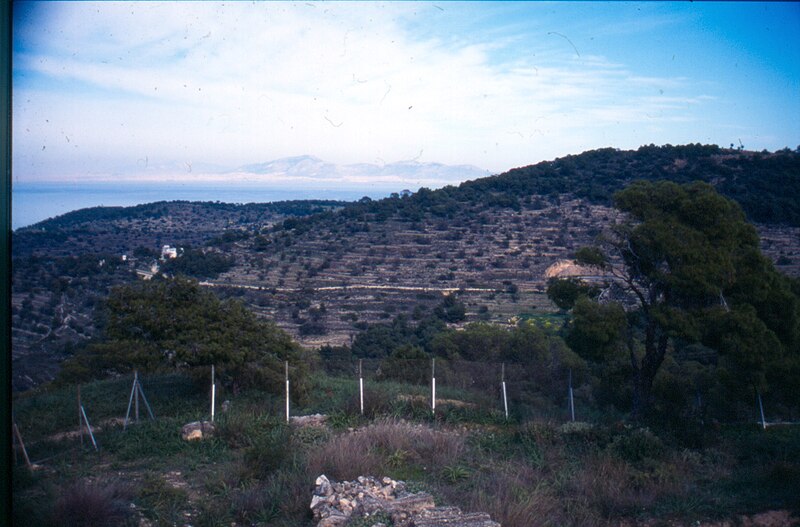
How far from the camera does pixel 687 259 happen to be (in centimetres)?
1085

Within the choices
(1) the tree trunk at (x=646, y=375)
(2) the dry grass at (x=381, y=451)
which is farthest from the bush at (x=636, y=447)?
(1) the tree trunk at (x=646, y=375)

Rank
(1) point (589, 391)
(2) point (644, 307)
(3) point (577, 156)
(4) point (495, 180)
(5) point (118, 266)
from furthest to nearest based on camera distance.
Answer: (4) point (495, 180)
(3) point (577, 156)
(5) point (118, 266)
(1) point (589, 391)
(2) point (644, 307)

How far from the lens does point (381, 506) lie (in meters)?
5.77

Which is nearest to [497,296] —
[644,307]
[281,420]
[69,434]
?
[644,307]

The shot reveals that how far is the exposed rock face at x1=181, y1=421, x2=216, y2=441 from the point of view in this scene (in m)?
9.89

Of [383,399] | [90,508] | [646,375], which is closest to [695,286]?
[646,375]

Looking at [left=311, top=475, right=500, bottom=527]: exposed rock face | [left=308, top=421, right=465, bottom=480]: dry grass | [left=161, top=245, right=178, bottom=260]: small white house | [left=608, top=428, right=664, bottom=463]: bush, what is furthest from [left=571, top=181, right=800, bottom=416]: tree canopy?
[left=161, top=245, right=178, bottom=260]: small white house

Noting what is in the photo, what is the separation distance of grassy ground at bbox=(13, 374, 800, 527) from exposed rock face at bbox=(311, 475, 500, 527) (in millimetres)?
232

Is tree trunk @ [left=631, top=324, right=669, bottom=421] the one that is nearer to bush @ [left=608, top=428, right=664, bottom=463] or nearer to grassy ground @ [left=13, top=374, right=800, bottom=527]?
grassy ground @ [left=13, top=374, right=800, bottom=527]

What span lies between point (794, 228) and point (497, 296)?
10603mm

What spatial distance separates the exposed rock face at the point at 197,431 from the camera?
989 centimetres

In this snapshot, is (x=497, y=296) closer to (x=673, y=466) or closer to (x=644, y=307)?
(x=644, y=307)

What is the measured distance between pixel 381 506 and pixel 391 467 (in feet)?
6.45

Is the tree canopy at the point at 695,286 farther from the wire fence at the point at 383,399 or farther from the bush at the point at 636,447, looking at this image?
the bush at the point at 636,447
